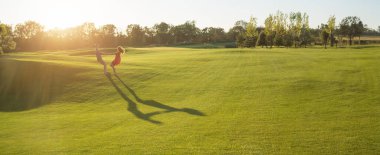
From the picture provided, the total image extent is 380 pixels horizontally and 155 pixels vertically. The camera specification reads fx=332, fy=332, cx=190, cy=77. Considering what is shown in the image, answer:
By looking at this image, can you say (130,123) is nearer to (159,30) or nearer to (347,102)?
(347,102)

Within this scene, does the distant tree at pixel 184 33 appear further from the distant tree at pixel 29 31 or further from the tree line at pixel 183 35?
the distant tree at pixel 29 31

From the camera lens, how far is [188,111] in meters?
16.2

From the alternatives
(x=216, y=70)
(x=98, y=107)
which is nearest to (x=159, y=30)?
(x=216, y=70)

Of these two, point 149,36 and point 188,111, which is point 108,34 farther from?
point 188,111

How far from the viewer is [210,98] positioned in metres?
18.8

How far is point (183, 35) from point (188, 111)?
6333 inches

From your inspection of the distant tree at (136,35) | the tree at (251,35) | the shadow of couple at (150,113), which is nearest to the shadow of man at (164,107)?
the shadow of couple at (150,113)

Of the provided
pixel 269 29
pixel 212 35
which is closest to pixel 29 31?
pixel 212 35

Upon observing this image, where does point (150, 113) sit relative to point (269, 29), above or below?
below

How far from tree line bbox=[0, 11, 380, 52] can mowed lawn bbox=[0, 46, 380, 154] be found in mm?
65800

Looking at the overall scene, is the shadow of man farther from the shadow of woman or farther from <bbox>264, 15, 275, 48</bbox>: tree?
<bbox>264, 15, 275, 48</bbox>: tree

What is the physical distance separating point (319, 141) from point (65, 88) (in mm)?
17045

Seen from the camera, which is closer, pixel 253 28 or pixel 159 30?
pixel 253 28

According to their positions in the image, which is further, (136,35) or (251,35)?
(136,35)
